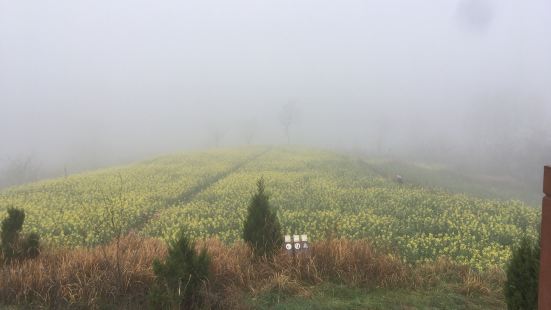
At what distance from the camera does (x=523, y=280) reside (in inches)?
199

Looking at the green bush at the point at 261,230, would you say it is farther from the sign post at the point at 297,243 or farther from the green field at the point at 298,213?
the green field at the point at 298,213

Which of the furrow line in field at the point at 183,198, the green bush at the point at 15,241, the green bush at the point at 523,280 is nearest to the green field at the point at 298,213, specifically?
the furrow line in field at the point at 183,198

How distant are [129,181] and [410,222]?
20.1 meters

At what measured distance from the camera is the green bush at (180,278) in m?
5.97

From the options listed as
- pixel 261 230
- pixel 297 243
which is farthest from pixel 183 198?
pixel 297 243

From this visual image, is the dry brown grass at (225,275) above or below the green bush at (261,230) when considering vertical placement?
below

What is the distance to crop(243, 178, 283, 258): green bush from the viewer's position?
8477 mm

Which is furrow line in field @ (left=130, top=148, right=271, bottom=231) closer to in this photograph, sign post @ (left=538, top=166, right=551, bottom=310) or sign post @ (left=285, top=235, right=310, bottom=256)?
sign post @ (left=285, top=235, right=310, bottom=256)

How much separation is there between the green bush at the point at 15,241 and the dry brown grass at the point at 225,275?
0.96 ft

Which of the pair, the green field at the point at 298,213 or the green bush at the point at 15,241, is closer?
Result: the green bush at the point at 15,241

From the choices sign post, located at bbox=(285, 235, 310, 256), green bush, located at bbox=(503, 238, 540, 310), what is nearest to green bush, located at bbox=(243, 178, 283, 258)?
sign post, located at bbox=(285, 235, 310, 256)

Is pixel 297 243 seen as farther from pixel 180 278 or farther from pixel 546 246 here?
pixel 546 246

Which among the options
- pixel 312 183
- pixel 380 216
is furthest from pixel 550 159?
pixel 380 216

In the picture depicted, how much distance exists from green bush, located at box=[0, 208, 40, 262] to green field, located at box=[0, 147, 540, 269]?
148 cm
